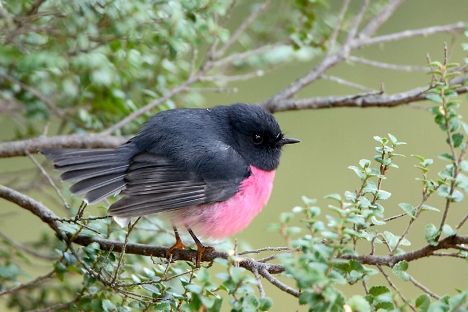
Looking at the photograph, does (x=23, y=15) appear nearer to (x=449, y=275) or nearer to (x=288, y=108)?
(x=288, y=108)

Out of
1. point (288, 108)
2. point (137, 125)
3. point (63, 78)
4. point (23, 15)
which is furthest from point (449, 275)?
point (23, 15)

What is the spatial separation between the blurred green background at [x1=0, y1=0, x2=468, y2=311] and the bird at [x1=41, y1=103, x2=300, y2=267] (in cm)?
291

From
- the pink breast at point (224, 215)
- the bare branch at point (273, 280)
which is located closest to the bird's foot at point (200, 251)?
the pink breast at point (224, 215)

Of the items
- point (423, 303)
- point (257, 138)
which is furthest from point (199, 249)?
point (423, 303)

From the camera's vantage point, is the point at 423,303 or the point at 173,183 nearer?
the point at 423,303

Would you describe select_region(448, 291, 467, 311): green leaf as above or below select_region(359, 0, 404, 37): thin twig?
below

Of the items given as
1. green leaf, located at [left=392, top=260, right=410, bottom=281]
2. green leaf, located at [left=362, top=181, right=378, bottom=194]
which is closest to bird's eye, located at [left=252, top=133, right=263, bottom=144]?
green leaf, located at [left=362, top=181, right=378, bottom=194]

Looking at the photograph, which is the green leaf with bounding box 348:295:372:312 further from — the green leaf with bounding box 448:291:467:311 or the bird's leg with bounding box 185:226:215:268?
the bird's leg with bounding box 185:226:215:268

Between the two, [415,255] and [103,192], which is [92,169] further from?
[415,255]

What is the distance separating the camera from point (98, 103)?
11.9 ft

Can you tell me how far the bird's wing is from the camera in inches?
118

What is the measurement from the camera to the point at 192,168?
10.5 feet

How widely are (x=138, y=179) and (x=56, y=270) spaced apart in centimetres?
64

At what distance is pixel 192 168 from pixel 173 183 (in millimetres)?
152
